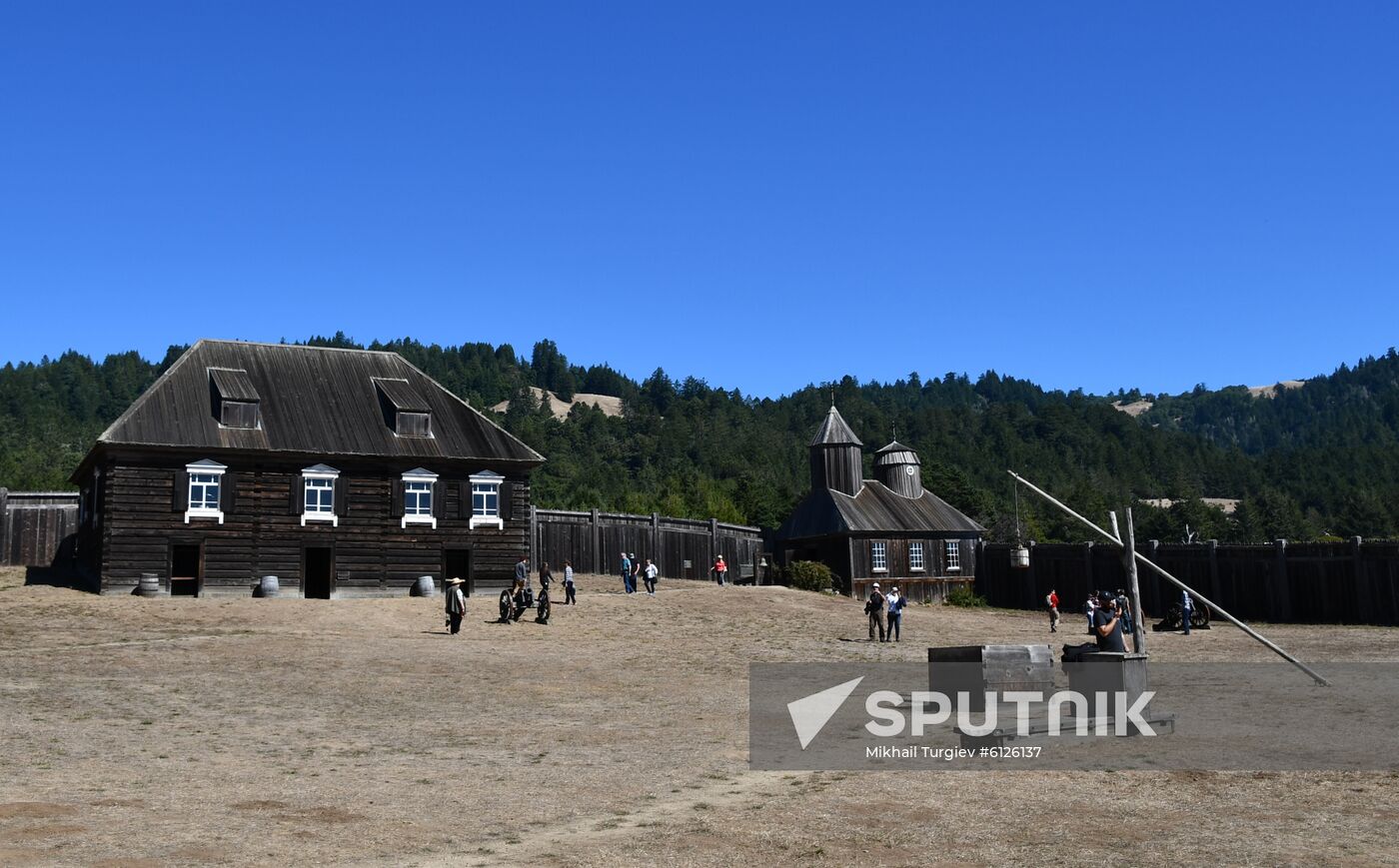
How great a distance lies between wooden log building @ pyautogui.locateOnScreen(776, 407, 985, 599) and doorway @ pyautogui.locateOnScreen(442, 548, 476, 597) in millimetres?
18978

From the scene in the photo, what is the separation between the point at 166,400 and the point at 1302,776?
35657mm

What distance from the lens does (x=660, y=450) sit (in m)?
162

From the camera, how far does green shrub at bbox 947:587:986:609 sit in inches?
2218

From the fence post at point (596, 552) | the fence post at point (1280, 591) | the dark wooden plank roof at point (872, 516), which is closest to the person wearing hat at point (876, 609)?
the fence post at point (596, 552)

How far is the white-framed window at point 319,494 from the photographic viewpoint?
40.6 metres

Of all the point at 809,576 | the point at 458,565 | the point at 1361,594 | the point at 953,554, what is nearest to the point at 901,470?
the point at 953,554

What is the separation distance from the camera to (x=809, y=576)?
53.1m

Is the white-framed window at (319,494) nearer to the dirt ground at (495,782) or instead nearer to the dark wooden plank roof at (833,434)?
the dirt ground at (495,782)

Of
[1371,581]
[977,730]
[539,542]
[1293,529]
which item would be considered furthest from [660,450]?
[977,730]

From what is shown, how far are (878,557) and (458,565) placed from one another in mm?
20942

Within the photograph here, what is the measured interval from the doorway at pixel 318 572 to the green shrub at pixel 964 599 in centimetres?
2804

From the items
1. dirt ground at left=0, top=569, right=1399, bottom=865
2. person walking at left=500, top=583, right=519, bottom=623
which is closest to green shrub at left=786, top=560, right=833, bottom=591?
person walking at left=500, top=583, right=519, bottom=623

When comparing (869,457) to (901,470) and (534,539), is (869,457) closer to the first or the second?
(901,470)

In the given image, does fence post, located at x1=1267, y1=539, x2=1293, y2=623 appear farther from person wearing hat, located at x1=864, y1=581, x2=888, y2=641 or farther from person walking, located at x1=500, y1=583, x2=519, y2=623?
person walking, located at x1=500, y1=583, x2=519, y2=623
